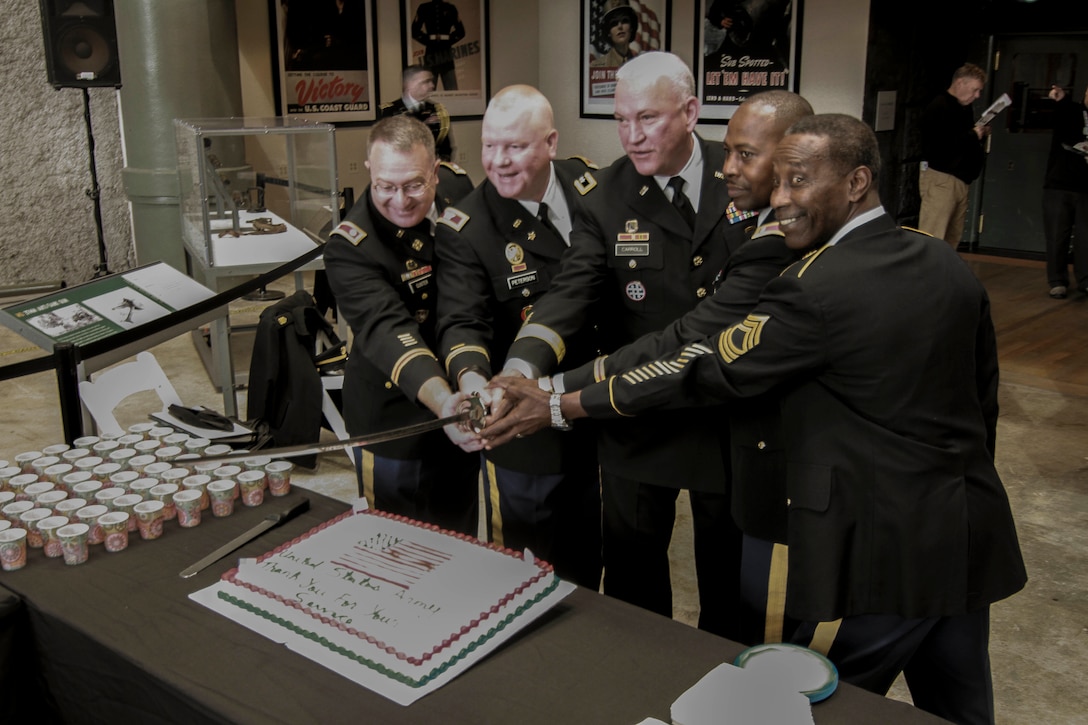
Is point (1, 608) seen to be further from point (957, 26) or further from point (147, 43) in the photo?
point (957, 26)

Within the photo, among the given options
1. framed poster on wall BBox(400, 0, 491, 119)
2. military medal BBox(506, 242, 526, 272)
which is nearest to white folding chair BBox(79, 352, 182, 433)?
military medal BBox(506, 242, 526, 272)

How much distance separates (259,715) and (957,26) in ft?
27.7

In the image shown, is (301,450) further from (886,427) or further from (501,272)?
(886,427)

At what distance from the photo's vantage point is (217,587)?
189 centimetres

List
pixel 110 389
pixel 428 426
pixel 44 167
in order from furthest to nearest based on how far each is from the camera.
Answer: pixel 44 167
pixel 110 389
pixel 428 426

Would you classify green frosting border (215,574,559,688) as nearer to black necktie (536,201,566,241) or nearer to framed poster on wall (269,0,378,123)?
black necktie (536,201,566,241)

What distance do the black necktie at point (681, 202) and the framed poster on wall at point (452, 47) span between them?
25.0 ft

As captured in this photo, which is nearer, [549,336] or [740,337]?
[740,337]

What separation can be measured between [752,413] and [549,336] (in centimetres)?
57

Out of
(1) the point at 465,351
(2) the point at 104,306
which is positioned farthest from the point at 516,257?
(2) the point at 104,306

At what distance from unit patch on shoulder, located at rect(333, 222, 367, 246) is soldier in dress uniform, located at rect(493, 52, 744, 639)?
20.0 inches

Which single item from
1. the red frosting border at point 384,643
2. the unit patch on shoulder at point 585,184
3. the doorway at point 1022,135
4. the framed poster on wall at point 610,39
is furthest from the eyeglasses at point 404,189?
the doorway at point 1022,135

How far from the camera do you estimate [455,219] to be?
8.66 ft

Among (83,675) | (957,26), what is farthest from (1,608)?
(957,26)
